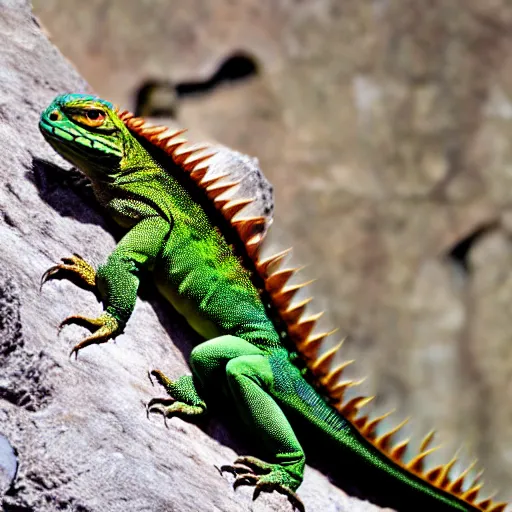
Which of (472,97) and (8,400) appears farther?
(472,97)

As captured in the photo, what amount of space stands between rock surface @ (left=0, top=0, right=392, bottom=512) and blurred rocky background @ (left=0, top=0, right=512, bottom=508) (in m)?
5.71

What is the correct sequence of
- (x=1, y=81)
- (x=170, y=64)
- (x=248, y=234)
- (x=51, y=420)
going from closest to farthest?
(x=51, y=420)
(x=248, y=234)
(x=1, y=81)
(x=170, y=64)

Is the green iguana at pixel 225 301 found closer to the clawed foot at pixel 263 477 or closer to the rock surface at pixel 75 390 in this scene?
the clawed foot at pixel 263 477

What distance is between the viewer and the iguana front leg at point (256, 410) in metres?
3.87

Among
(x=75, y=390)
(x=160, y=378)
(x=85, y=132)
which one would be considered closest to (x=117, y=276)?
(x=160, y=378)

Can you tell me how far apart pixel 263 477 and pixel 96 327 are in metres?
1.12

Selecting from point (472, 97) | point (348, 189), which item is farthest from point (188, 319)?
point (472, 97)

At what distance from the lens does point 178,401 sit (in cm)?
393

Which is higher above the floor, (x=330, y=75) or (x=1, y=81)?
(x=330, y=75)

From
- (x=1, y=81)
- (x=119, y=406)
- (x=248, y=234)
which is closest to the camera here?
(x=119, y=406)

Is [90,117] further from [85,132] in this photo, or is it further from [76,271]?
[76,271]

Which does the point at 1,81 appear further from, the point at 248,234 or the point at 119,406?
the point at 119,406

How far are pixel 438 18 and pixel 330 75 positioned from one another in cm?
167

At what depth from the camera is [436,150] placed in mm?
10617
